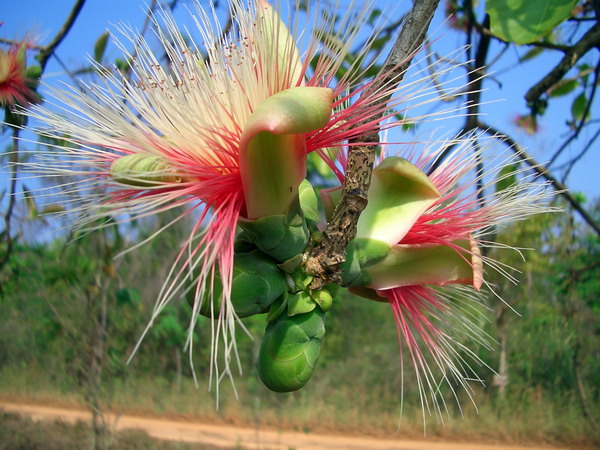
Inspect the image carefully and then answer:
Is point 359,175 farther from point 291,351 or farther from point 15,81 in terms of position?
point 15,81

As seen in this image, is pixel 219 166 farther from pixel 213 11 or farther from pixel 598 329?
pixel 598 329

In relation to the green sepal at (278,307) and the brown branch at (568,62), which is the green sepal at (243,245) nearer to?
the green sepal at (278,307)

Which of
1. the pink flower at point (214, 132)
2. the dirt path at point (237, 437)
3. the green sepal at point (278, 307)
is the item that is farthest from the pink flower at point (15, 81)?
the dirt path at point (237, 437)

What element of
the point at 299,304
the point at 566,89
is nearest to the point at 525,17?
the point at 299,304

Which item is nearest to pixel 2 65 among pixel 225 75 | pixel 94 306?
pixel 225 75

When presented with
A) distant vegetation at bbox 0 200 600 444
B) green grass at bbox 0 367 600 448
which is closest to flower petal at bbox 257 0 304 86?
distant vegetation at bbox 0 200 600 444

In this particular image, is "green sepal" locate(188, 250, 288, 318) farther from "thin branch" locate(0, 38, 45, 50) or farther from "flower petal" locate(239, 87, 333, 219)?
"thin branch" locate(0, 38, 45, 50)
